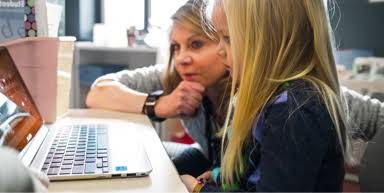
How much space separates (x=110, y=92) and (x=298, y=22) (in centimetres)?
73

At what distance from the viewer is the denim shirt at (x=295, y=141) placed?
630mm

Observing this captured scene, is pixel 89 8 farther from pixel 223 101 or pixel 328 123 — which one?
pixel 328 123

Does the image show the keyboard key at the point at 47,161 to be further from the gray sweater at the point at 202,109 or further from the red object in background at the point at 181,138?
the red object in background at the point at 181,138

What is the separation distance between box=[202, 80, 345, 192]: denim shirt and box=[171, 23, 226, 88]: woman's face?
0.54 metres

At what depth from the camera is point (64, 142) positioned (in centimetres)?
84

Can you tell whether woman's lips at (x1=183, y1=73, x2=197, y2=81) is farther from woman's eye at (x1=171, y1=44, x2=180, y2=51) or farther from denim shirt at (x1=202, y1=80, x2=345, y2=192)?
denim shirt at (x1=202, y1=80, x2=345, y2=192)

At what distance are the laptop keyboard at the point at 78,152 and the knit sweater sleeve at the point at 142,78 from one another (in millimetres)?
413

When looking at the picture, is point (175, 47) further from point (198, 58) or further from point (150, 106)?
point (150, 106)

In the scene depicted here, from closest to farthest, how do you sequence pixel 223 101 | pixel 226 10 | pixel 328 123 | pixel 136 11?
pixel 328 123, pixel 226 10, pixel 223 101, pixel 136 11

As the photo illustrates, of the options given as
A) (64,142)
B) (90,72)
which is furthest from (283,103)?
(90,72)

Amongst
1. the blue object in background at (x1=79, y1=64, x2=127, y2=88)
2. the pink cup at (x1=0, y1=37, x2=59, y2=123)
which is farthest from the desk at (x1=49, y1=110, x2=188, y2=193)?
the blue object in background at (x1=79, y1=64, x2=127, y2=88)

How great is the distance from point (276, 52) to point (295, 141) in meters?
0.17

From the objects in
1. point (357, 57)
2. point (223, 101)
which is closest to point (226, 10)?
point (223, 101)

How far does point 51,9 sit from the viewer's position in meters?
1.05
